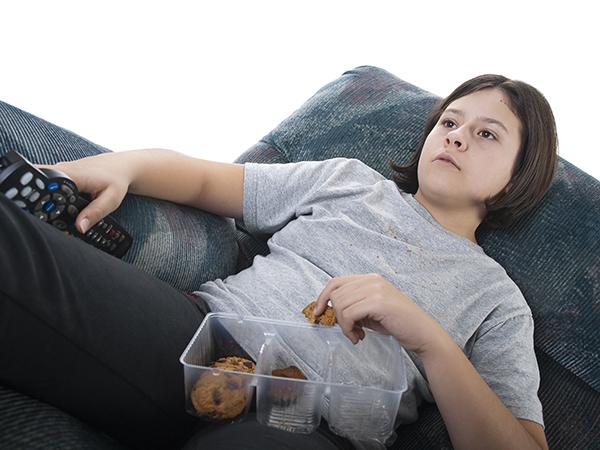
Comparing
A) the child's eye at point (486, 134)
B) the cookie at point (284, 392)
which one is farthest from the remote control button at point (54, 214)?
the child's eye at point (486, 134)

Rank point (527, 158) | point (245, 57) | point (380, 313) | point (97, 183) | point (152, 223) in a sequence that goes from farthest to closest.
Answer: point (245, 57) < point (527, 158) < point (152, 223) < point (97, 183) < point (380, 313)

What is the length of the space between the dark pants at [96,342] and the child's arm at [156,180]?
0.12m

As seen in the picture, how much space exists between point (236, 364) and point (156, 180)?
0.37 meters

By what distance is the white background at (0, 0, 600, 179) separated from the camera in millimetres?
1710

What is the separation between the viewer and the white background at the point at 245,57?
171 centimetres

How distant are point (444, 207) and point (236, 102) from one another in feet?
3.33

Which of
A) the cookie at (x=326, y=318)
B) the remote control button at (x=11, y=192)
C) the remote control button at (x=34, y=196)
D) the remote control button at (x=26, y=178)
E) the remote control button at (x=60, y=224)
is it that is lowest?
the cookie at (x=326, y=318)

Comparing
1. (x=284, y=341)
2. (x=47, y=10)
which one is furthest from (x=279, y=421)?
(x=47, y=10)

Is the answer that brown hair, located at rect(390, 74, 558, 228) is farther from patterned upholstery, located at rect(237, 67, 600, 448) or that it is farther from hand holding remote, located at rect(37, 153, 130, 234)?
hand holding remote, located at rect(37, 153, 130, 234)

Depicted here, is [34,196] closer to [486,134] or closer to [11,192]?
[11,192]

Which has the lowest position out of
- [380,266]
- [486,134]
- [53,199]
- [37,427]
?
[37,427]

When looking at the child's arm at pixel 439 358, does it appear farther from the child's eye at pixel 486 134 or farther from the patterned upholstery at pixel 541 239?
the child's eye at pixel 486 134

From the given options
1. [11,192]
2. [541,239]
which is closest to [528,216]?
[541,239]

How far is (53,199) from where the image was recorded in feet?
2.83
